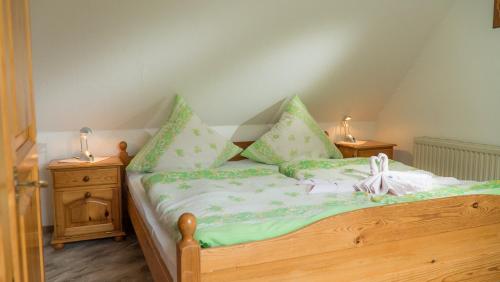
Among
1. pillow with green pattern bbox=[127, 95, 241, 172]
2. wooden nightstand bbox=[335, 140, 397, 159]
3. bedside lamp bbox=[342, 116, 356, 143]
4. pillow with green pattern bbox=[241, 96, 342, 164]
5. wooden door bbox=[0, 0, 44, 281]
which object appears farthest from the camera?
bedside lamp bbox=[342, 116, 356, 143]

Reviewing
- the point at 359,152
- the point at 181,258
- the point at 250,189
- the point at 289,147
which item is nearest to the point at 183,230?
the point at 181,258

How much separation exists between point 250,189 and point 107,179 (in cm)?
128

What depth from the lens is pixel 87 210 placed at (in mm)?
3271

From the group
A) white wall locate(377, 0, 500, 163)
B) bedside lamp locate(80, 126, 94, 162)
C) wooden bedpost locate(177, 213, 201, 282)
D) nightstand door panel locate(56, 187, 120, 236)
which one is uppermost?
white wall locate(377, 0, 500, 163)

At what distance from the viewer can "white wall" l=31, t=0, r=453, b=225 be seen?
2883 millimetres

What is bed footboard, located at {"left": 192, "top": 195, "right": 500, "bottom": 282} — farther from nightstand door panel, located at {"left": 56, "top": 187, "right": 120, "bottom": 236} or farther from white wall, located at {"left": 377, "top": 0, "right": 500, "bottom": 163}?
nightstand door panel, located at {"left": 56, "top": 187, "right": 120, "bottom": 236}

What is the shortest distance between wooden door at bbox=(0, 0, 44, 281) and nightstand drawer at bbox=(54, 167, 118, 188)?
1624mm

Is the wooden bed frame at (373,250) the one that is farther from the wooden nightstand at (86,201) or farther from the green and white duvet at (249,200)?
the wooden nightstand at (86,201)

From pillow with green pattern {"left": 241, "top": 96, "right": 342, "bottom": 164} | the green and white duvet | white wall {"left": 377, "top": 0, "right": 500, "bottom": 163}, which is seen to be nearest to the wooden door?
the green and white duvet

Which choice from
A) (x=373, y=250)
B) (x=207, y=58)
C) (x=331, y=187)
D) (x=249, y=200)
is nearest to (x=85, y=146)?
(x=207, y=58)

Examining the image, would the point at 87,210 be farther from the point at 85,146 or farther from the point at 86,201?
the point at 85,146

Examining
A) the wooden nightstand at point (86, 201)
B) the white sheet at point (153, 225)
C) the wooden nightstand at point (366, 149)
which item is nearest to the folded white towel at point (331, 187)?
the white sheet at point (153, 225)

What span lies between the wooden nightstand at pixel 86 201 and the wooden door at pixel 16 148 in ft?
5.34

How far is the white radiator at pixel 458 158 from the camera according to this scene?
3.25 metres
